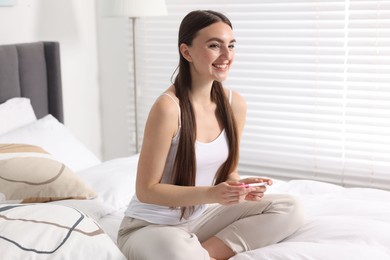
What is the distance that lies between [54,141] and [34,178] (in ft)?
1.79

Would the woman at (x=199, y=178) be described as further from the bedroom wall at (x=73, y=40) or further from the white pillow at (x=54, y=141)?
the bedroom wall at (x=73, y=40)

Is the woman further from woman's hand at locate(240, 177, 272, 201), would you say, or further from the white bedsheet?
the white bedsheet

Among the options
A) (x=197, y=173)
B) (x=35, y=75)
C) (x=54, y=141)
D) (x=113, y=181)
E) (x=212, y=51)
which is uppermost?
(x=212, y=51)

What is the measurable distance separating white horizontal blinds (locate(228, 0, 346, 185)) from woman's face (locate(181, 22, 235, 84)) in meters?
1.26

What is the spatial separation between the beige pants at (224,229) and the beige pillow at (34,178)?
1.32 feet

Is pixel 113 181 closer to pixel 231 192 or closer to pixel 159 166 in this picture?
pixel 159 166

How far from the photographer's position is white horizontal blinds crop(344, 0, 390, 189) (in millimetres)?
2988

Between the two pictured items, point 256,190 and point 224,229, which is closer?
point 256,190

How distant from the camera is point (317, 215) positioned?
7.30ft

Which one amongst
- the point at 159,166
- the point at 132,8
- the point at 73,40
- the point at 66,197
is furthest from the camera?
the point at 73,40

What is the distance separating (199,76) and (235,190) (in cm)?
44

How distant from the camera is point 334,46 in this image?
3.11m

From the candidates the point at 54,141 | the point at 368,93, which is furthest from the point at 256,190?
the point at 368,93

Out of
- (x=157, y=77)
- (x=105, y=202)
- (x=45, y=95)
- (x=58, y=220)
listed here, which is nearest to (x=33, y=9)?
(x=45, y=95)
